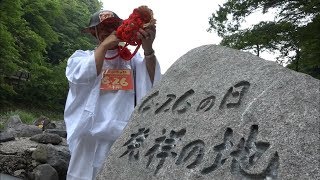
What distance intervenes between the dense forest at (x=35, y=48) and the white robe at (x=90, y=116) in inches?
303

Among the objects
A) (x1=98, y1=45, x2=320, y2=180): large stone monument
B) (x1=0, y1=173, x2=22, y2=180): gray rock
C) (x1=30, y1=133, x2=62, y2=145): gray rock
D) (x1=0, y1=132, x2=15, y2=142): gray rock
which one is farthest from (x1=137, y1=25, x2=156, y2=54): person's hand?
(x1=0, y1=132, x2=15, y2=142): gray rock

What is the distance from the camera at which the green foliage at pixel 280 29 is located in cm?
903

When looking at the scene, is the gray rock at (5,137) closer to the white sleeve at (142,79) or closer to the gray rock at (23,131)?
the gray rock at (23,131)

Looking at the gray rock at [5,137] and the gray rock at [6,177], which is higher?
the gray rock at [5,137]

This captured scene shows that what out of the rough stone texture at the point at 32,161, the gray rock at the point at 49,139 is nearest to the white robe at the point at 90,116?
the rough stone texture at the point at 32,161

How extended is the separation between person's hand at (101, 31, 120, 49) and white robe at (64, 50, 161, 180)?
0.39 feet

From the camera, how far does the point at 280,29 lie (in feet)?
30.6

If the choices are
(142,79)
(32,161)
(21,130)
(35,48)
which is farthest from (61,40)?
(142,79)

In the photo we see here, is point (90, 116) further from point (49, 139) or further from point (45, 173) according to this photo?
point (49, 139)

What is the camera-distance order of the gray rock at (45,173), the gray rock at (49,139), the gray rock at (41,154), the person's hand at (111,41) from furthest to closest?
the gray rock at (49,139) → the gray rock at (41,154) → the gray rock at (45,173) → the person's hand at (111,41)

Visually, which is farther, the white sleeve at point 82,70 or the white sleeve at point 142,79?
the white sleeve at point 142,79

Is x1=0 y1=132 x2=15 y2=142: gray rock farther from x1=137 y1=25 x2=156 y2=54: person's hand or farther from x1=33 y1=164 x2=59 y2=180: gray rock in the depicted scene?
x1=137 y1=25 x2=156 y2=54: person's hand

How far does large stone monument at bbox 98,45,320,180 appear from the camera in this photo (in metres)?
1.88

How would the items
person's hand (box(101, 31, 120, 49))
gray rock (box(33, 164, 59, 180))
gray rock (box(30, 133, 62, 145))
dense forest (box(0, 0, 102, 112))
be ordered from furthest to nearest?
1. dense forest (box(0, 0, 102, 112))
2. gray rock (box(30, 133, 62, 145))
3. gray rock (box(33, 164, 59, 180))
4. person's hand (box(101, 31, 120, 49))
